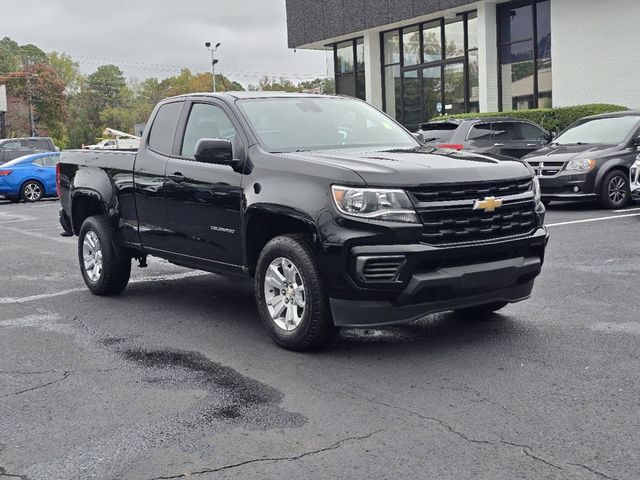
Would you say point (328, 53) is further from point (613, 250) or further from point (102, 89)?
point (102, 89)

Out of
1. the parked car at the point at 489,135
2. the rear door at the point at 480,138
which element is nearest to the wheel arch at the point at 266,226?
the parked car at the point at 489,135

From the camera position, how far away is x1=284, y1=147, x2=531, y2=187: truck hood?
5.48 metres

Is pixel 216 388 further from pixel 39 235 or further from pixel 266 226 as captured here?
pixel 39 235

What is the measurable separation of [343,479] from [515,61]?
27.1 meters

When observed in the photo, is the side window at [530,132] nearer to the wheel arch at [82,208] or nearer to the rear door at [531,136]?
the rear door at [531,136]

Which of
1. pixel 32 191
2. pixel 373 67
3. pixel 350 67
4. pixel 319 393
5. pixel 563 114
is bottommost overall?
pixel 319 393

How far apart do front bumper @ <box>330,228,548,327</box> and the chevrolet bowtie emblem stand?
240 mm

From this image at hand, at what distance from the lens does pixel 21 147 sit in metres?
28.7

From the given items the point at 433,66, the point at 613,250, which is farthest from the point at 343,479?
the point at 433,66

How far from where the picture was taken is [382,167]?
560 cm

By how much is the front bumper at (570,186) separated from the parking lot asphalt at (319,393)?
6.30 m

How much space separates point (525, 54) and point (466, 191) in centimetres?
2451

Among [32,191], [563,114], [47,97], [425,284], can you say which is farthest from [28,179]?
[47,97]

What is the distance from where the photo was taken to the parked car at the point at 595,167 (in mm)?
14156
